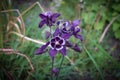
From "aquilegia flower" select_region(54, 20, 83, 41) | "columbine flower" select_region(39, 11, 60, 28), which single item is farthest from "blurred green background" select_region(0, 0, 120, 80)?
"columbine flower" select_region(39, 11, 60, 28)

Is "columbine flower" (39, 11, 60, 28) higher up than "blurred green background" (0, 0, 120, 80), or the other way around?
"columbine flower" (39, 11, 60, 28)

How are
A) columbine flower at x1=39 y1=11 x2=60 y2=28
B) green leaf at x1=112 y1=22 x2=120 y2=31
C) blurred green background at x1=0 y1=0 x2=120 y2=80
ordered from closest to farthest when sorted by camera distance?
columbine flower at x1=39 y1=11 x2=60 y2=28 → blurred green background at x1=0 y1=0 x2=120 y2=80 → green leaf at x1=112 y1=22 x2=120 y2=31

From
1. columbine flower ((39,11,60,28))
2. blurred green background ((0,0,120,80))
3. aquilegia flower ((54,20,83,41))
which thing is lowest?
blurred green background ((0,0,120,80))

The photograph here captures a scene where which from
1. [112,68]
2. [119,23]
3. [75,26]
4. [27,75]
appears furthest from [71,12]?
[75,26]

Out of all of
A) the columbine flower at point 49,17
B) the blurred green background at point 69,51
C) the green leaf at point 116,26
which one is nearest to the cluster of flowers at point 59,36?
the columbine flower at point 49,17

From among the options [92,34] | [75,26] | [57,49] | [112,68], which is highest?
[75,26]

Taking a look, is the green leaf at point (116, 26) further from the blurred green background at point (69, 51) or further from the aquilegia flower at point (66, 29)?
the aquilegia flower at point (66, 29)

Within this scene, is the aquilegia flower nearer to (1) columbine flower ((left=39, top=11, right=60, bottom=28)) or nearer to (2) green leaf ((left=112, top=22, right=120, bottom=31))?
(1) columbine flower ((left=39, top=11, right=60, bottom=28))

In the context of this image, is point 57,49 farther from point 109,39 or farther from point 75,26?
point 109,39

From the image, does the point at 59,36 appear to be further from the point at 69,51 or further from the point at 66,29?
the point at 69,51
